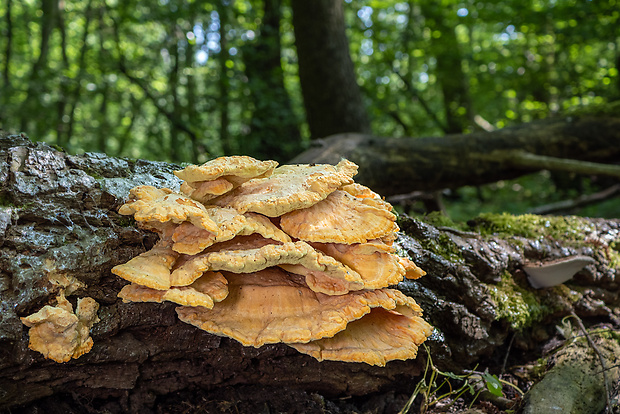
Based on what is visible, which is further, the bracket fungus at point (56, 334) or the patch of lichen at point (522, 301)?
the patch of lichen at point (522, 301)

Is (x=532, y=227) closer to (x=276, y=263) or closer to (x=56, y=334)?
(x=276, y=263)

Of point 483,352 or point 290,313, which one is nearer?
point 290,313

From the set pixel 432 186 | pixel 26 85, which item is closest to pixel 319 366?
pixel 432 186

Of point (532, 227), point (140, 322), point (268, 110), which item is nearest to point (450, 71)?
point (268, 110)

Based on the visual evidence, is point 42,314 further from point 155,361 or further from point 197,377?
point 197,377

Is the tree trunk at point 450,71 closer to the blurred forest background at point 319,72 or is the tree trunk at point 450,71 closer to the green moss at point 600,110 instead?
the blurred forest background at point 319,72

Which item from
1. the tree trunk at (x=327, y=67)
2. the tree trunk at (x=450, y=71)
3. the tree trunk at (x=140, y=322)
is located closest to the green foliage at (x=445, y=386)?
the tree trunk at (x=140, y=322)

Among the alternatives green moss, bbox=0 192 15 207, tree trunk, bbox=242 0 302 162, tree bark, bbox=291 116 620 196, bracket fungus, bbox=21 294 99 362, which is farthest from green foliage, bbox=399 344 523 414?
tree trunk, bbox=242 0 302 162

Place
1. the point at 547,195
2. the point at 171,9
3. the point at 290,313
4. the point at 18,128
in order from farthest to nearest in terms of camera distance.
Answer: the point at 18,128 → the point at 547,195 → the point at 171,9 → the point at 290,313

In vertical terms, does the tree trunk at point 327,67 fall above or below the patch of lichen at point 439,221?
above
